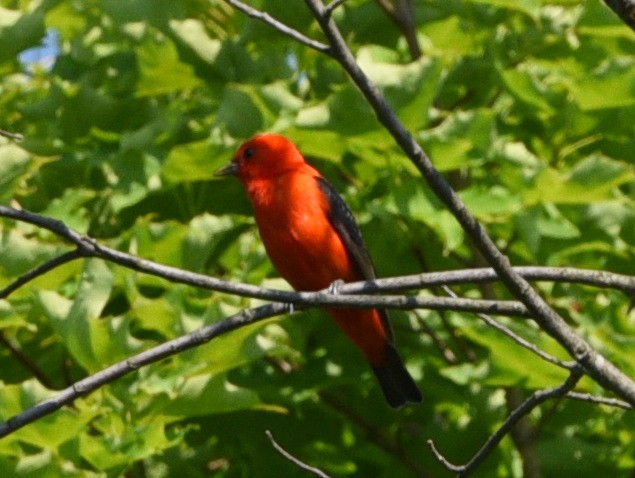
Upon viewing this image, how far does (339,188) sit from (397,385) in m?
0.98

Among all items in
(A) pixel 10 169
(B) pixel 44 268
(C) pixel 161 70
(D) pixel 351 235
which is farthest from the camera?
(C) pixel 161 70

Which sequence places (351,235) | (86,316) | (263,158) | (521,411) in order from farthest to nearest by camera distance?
(263,158)
(351,235)
(86,316)
(521,411)

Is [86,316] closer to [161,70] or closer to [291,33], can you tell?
[161,70]

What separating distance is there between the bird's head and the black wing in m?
0.30

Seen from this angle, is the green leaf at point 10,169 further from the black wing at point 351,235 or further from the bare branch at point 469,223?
the bare branch at point 469,223

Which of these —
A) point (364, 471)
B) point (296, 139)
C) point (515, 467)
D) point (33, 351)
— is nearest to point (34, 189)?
point (33, 351)

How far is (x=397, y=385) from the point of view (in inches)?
193

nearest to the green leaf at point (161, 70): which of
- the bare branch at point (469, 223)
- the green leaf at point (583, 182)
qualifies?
the green leaf at point (583, 182)

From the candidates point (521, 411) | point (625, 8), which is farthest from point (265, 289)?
point (625, 8)

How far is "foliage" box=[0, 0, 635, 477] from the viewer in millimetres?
4469

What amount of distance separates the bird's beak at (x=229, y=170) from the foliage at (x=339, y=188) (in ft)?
0.35

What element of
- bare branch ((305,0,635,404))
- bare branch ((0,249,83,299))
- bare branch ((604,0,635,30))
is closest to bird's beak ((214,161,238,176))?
bare branch ((0,249,83,299))

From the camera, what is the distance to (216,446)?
5504 mm

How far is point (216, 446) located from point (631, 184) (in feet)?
6.09
